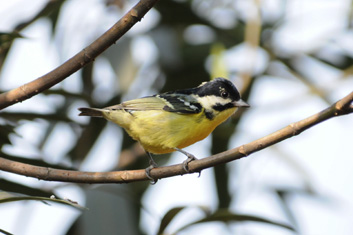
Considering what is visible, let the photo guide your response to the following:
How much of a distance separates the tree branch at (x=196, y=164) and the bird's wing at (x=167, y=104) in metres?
1.02

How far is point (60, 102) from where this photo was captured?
3.72 m

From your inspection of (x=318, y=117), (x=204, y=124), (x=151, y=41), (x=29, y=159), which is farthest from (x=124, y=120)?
(x=318, y=117)

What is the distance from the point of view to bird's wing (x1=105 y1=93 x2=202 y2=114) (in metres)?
2.86

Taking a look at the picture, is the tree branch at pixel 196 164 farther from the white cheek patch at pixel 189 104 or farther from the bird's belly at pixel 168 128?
the white cheek patch at pixel 189 104

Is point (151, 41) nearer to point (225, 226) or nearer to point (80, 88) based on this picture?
point (80, 88)

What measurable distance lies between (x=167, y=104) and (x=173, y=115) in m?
0.14

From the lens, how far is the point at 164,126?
2773mm

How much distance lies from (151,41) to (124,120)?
98cm

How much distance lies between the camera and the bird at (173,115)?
2.75 metres

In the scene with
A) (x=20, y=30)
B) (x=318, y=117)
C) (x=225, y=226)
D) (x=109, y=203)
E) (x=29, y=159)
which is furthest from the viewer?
(x=225, y=226)

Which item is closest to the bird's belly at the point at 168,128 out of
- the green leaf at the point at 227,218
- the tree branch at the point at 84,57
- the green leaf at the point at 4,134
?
the green leaf at the point at 227,218

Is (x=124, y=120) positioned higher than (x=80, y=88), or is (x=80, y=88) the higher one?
(x=80, y=88)

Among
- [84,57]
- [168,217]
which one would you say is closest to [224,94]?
[168,217]

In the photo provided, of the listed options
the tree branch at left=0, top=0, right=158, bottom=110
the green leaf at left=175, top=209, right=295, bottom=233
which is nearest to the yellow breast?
the green leaf at left=175, top=209, right=295, bottom=233
